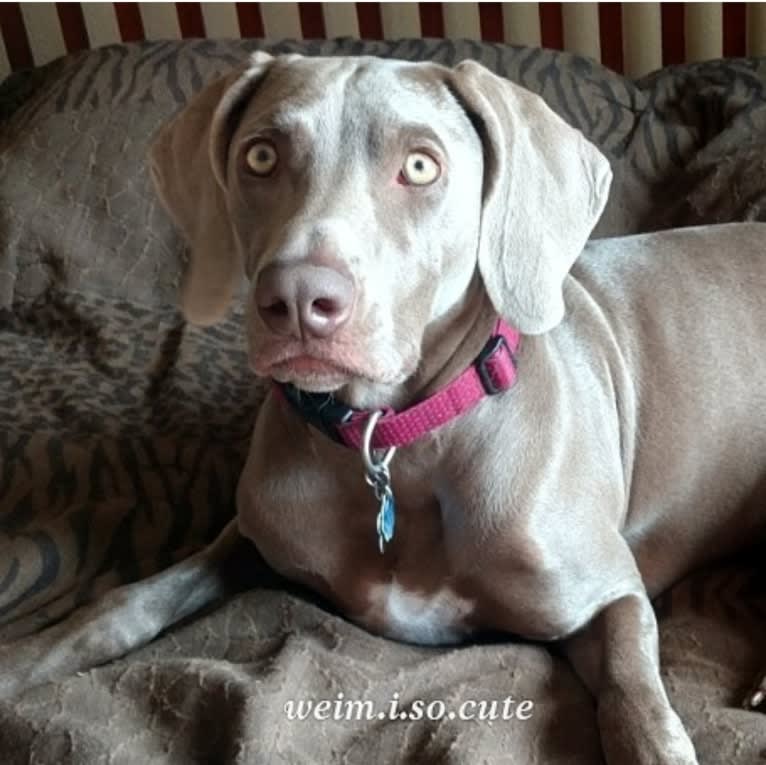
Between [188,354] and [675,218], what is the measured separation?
0.87m

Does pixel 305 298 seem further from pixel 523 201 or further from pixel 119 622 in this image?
pixel 119 622

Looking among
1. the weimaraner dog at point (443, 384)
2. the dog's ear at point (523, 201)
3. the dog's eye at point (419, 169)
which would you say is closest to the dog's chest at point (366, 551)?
the weimaraner dog at point (443, 384)

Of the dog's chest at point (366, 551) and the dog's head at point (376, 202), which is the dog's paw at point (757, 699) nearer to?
the dog's chest at point (366, 551)

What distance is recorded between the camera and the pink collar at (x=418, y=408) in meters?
1.50

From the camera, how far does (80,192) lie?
2586 mm

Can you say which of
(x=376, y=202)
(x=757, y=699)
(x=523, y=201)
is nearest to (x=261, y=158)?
(x=376, y=202)

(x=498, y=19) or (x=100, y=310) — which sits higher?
(x=498, y=19)

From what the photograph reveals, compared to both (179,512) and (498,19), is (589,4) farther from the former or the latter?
(179,512)

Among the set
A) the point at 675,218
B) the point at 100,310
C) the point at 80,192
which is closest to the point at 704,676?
the point at 675,218

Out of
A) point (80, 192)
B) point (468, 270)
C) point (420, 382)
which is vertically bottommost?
point (80, 192)

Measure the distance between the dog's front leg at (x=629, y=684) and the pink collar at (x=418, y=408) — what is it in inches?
11.8

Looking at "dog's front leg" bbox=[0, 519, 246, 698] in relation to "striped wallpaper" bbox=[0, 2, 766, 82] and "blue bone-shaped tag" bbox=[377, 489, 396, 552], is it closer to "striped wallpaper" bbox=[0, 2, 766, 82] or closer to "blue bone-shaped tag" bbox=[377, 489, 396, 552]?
"blue bone-shaped tag" bbox=[377, 489, 396, 552]

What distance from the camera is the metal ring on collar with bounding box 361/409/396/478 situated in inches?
58.8

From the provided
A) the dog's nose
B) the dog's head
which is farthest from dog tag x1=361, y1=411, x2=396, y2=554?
the dog's nose
